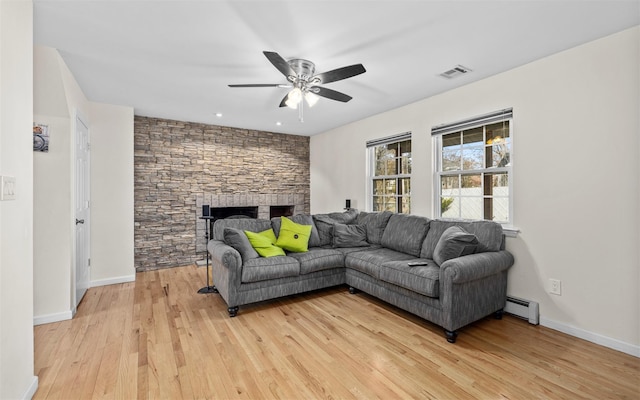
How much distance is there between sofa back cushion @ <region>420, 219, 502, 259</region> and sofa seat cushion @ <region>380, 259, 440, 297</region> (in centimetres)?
27

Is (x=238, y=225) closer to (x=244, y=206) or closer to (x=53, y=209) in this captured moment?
(x=53, y=209)

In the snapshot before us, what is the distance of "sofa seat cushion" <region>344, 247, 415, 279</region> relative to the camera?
10.7ft

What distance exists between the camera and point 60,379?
6.63 ft

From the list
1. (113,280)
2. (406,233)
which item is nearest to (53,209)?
(113,280)

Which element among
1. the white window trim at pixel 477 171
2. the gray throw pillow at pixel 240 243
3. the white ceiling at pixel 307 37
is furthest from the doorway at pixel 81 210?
the white window trim at pixel 477 171

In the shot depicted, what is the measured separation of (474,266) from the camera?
262 centimetres

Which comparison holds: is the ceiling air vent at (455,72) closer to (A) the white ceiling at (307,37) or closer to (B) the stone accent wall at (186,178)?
(A) the white ceiling at (307,37)

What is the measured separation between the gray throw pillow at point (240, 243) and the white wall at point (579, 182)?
279 cm

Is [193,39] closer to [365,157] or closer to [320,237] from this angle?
[320,237]

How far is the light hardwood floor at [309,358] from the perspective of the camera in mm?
1908

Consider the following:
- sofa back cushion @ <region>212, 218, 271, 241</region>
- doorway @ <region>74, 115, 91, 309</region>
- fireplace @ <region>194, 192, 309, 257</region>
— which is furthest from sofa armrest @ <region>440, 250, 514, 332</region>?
fireplace @ <region>194, 192, 309, 257</region>

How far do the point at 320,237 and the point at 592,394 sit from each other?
296 centimetres

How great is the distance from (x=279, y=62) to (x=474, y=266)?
7.82 feet

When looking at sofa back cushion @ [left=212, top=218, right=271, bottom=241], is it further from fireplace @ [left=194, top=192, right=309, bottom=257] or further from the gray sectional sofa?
fireplace @ [left=194, top=192, right=309, bottom=257]
